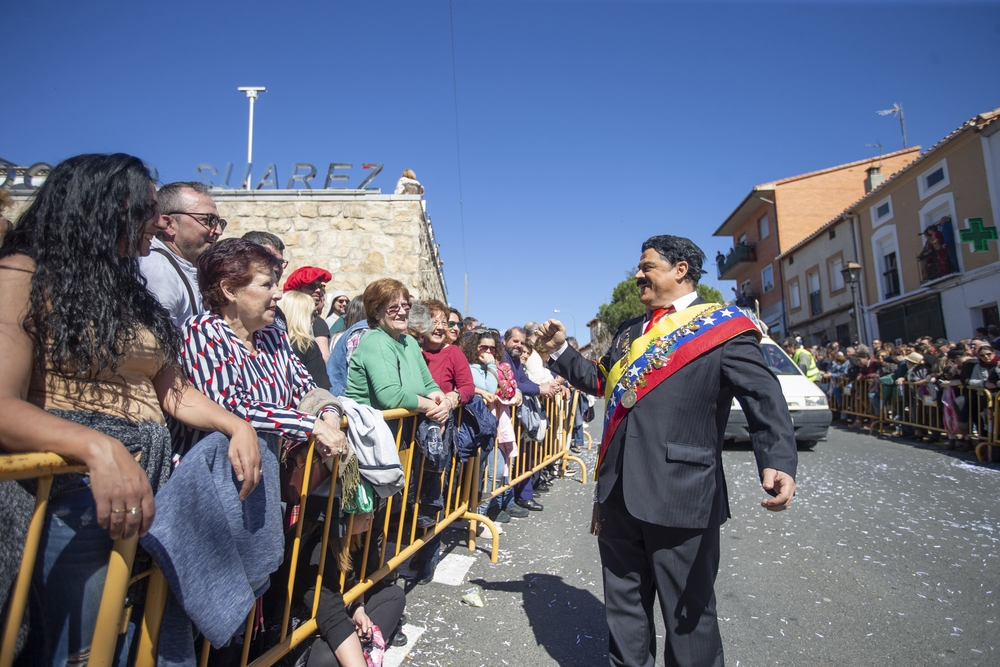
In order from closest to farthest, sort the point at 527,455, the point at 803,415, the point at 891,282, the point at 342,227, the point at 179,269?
the point at 179,269 → the point at 527,455 → the point at 803,415 → the point at 342,227 → the point at 891,282

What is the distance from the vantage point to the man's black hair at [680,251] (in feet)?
8.65

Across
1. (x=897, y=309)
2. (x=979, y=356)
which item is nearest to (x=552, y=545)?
(x=979, y=356)

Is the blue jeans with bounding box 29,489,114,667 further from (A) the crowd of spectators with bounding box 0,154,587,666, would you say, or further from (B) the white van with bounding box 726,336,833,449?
(B) the white van with bounding box 726,336,833,449

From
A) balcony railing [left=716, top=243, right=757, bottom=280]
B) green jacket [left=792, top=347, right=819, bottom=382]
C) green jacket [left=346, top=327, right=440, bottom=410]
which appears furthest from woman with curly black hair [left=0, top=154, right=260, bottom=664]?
balcony railing [left=716, top=243, right=757, bottom=280]

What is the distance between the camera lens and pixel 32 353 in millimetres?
1380

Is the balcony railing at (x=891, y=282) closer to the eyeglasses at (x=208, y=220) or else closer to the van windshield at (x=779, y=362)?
the van windshield at (x=779, y=362)

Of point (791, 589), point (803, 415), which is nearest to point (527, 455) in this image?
point (791, 589)

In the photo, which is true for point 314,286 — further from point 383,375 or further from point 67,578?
point 67,578

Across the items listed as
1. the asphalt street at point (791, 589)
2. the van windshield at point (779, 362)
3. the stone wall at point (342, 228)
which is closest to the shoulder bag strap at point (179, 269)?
the asphalt street at point (791, 589)

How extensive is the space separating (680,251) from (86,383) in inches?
90.2

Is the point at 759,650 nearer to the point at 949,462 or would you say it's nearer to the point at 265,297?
the point at 265,297

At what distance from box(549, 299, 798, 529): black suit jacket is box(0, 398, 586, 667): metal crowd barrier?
48.3 inches

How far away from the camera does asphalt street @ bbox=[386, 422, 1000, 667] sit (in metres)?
2.82

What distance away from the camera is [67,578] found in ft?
4.49
